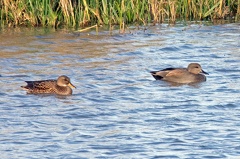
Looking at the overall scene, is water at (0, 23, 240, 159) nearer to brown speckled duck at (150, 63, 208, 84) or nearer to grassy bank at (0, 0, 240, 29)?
brown speckled duck at (150, 63, 208, 84)

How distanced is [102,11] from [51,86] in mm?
4893

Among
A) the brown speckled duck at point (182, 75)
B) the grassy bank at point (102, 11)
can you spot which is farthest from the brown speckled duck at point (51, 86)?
the grassy bank at point (102, 11)

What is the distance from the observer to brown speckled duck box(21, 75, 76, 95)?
11.2 meters

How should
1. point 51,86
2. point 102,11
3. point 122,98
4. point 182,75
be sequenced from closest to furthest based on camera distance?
point 122,98
point 51,86
point 182,75
point 102,11

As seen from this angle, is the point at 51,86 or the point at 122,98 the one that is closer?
the point at 122,98

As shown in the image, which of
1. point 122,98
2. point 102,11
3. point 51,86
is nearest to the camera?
point 122,98

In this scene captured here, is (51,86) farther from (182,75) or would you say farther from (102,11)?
(102,11)

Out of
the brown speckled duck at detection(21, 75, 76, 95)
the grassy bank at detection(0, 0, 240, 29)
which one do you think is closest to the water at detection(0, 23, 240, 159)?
the brown speckled duck at detection(21, 75, 76, 95)

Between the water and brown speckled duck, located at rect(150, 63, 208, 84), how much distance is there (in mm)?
142

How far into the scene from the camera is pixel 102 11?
16.0m

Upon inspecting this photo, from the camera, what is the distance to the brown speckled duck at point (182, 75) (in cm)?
1223

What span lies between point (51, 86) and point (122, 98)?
1184mm

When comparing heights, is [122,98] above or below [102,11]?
below

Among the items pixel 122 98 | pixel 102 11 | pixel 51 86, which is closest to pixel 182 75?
pixel 122 98
